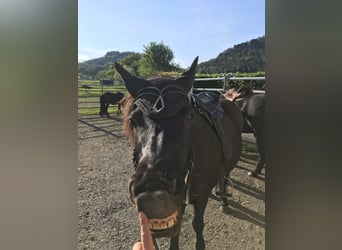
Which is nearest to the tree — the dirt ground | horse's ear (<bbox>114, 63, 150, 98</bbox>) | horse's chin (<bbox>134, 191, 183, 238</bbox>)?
horse's ear (<bbox>114, 63, 150, 98</bbox>)

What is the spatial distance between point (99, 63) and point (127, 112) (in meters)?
0.14

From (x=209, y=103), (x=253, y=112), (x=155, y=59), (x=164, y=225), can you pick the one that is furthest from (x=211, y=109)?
(x=164, y=225)

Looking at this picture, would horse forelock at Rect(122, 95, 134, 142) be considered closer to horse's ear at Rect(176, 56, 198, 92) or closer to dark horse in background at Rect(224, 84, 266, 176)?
horse's ear at Rect(176, 56, 198, 92)

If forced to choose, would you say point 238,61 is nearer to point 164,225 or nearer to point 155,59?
point 155,59

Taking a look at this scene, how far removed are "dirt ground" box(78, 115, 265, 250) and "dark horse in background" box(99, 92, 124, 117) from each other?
19 millimetres

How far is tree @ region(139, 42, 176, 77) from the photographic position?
0.50 meters

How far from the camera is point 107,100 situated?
21.7 inches
